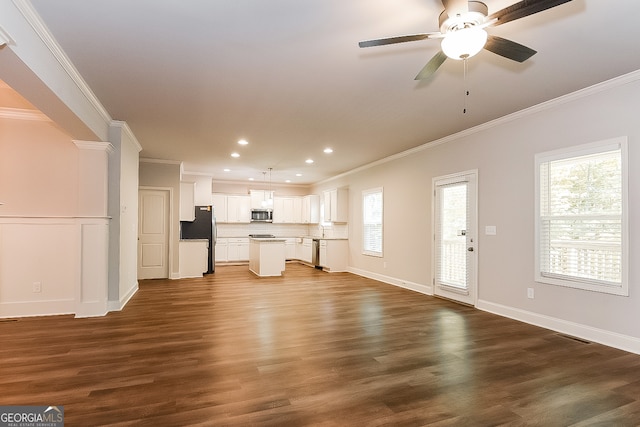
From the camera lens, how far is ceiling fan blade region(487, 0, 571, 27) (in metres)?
1.76

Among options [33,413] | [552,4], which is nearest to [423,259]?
[552,4]

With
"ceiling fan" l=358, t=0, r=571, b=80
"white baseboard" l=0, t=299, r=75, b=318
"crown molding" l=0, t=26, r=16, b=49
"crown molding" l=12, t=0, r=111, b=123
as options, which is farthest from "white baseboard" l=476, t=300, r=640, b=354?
"white baseboard" l=0, t=299, r=75, b=318

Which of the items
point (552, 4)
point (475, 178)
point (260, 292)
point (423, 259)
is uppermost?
point (552, 4)

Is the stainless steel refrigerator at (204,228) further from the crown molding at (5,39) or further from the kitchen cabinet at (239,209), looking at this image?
the crown molding at (5,39)

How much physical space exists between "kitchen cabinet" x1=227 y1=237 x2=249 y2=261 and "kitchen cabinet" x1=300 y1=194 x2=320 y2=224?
6.98 feet

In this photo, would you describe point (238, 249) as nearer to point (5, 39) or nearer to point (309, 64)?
point (309, 64)

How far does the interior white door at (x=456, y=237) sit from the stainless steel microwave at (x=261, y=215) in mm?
6519

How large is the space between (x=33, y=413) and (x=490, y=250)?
5141 millimetres

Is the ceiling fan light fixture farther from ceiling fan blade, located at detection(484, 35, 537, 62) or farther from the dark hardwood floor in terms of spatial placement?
the dark hardwood floor

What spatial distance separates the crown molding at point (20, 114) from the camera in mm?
4270

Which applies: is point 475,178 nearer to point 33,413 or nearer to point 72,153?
point 33,413

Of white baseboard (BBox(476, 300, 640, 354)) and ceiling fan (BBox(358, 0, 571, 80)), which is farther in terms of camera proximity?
white baseboard (BBox(476, 300, 640, 354))

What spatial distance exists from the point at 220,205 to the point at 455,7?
31.0ft

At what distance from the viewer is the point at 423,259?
6156mm
